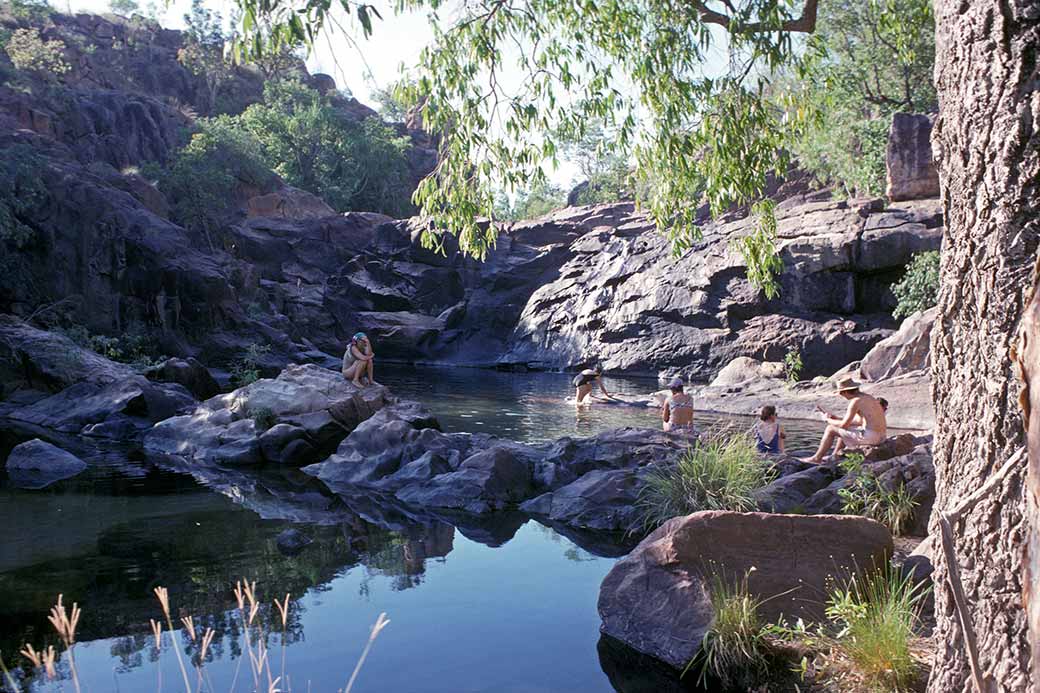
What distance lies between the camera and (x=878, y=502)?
8.11 metres

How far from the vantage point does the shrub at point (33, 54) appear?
43469 mm

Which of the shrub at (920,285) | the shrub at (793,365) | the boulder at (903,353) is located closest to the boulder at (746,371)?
the shrub at (793,365)

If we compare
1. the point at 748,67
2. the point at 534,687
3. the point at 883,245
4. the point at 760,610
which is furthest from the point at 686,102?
the point at 883,245

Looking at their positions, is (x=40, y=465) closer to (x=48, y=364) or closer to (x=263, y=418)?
(x=263, y=418)

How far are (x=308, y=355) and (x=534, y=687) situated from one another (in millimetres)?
28662

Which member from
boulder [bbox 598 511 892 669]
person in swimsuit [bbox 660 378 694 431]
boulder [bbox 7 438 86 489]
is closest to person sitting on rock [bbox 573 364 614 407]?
person in swimsuit [bbox 660 378 694 431]

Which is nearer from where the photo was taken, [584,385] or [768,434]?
[768,434]

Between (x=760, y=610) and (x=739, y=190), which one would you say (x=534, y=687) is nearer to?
(x=760, y=610)

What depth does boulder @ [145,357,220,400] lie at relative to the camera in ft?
67.5

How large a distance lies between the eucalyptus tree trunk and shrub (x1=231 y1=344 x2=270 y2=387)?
24.1 metres

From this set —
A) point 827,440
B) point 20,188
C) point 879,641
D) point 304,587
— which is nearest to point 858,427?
point 827,440

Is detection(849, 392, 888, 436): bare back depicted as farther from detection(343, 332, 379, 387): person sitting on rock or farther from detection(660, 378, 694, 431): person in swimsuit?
detection(343, 332, 379, 387): person sitting on rock

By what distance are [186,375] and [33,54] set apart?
32809 mm

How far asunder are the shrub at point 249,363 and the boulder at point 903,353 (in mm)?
16808
